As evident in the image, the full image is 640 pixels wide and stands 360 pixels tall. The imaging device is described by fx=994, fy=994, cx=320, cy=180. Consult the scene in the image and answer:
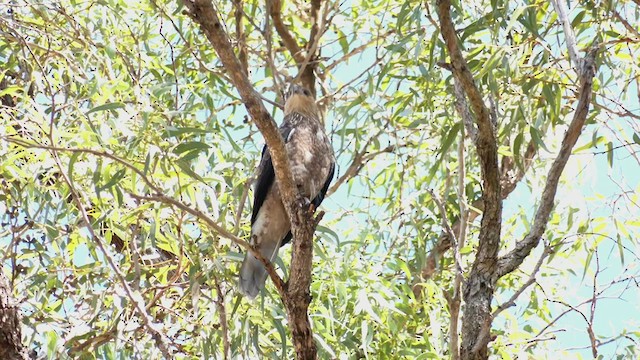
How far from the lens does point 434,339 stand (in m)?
3.28

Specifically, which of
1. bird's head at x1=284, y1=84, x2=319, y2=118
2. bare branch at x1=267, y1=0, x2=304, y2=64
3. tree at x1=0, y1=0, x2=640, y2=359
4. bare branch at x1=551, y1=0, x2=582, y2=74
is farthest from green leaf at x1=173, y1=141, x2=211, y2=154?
bare branch at x1=267, y1=0, x2=304, y2=64

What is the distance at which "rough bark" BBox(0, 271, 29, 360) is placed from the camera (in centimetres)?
302

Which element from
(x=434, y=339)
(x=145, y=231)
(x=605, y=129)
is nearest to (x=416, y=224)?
(x=434, y=339)

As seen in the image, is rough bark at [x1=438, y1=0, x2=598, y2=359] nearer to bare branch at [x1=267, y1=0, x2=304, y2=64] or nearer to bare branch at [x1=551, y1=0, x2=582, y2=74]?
bare branch at [x1=551, y1=0, x2=582, y2=74]

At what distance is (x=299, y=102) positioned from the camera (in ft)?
13.2

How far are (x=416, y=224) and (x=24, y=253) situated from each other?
4.47ft

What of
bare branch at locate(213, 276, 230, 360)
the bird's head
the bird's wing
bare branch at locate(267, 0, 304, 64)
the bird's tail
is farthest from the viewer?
bare branch at locate(267, 0, 304, 64)

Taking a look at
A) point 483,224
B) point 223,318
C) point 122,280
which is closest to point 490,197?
point 483,224

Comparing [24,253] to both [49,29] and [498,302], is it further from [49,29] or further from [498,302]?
[498,302]

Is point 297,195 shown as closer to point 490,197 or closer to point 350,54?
point 490,197

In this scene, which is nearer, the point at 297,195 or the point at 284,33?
the point at 297,195

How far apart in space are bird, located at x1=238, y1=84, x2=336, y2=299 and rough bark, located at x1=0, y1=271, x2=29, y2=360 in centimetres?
69

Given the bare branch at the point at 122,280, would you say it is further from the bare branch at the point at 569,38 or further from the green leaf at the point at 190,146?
the bare branch at the point at 569,38

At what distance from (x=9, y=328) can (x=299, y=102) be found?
1.52m
